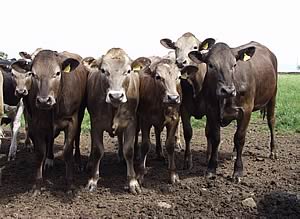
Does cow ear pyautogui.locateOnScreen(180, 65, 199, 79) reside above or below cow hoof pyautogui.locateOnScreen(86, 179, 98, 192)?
above

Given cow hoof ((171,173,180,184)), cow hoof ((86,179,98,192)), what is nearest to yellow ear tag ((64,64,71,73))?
cow hoof ((86,179,98,192))

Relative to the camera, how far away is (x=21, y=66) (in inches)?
299

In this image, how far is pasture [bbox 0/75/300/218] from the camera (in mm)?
6320

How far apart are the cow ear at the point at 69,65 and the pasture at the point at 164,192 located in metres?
1.82

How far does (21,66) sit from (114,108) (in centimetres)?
178

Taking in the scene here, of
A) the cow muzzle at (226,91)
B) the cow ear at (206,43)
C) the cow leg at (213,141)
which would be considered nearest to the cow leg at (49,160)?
the cow leg at (213,141)

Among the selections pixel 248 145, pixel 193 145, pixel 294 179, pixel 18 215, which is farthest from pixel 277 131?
pixel 18 215

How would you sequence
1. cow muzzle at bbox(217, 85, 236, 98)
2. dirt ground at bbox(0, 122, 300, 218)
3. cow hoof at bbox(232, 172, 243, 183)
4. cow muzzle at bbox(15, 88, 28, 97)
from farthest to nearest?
cow muzzle at bbox(15, 88, 28, 97)
cow hoof at bbox(232, 172, 243, 183)
cow muzzle at bbox(217, 85, 236, 98)
dirt ground at bbox(0, 122, 300, 218)

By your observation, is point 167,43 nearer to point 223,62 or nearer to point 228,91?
point 223,62

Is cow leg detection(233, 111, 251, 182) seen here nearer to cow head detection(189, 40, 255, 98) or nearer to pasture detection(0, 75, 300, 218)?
pasture detection(0, 75, 300, 218)

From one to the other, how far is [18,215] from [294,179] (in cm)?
454

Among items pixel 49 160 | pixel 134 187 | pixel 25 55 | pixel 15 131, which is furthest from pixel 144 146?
pixel 25 55

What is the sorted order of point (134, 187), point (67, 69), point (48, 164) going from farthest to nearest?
1. point (48, 164)
2. point (67, 69)
3. point (134, 187)

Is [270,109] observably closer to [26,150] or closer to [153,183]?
[153,183]
